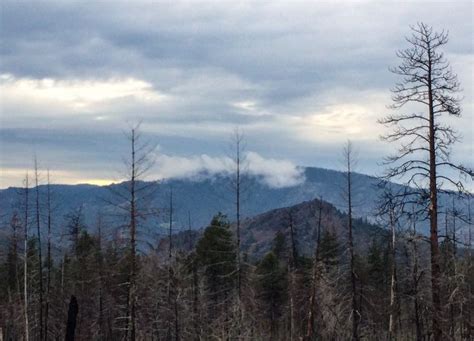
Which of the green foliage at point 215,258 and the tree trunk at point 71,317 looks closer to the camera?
the tree trunk at point 71,317

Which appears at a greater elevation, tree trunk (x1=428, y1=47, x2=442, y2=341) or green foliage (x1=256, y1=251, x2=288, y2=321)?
tree trunk (x1=428, y1=47, x2=442, y2=341)

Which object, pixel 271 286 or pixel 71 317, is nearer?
pixel 71 317

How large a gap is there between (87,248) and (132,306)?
110ft

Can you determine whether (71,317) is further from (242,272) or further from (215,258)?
(215,258)

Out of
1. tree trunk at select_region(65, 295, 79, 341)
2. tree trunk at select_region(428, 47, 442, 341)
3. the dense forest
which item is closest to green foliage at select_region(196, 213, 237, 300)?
the dense forest

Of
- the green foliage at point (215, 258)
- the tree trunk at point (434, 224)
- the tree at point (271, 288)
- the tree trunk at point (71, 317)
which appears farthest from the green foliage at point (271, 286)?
the tree trunk at point (71, 317)

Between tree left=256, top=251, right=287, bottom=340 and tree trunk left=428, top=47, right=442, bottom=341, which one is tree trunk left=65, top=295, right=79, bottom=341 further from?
tree left=256, top=251, right=287, bottom=340

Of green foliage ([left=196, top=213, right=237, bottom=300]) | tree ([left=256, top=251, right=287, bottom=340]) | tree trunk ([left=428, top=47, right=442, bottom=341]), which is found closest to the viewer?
tree trunk ([left=428, top=47, right=442, bottom=341])

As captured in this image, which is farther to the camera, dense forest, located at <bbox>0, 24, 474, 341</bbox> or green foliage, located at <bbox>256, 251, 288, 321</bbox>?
green foliage, located at <bbox>256, 251, 288, 321</bbox>

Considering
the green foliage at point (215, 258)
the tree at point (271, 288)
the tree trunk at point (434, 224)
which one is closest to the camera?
the tree trunk at point (434, 224)

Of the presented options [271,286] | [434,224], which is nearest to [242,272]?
[434,224]

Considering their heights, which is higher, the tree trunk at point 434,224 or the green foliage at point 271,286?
the tree trunk at point 434,224

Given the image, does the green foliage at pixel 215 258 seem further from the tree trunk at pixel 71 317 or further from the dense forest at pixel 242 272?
the tree trunk at pixel 71 317

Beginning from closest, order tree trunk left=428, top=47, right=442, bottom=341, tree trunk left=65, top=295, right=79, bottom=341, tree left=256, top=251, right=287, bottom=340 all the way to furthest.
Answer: tree trunk left=65, top=295, right=79, bottom=341
tree trunk left=428, top=47, right=442, bottom=341
tree left=256, top=251, right=287, bottom=340
